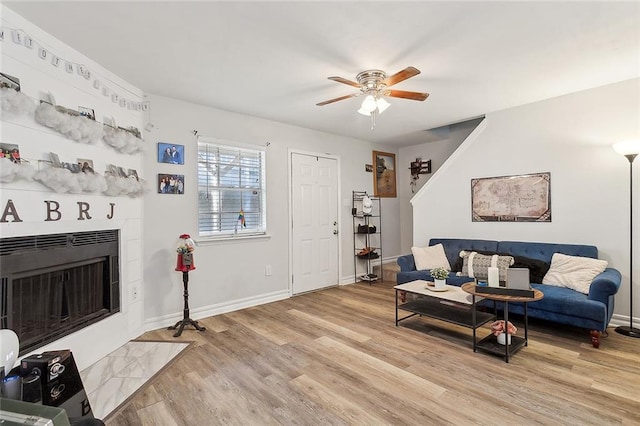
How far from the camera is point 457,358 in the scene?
2.61m

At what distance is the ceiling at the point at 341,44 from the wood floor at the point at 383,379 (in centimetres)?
255

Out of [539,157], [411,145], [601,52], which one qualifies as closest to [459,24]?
[601,52]

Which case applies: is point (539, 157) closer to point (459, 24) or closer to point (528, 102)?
point (528, 102)

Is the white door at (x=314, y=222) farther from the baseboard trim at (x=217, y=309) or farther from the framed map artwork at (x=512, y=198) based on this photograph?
the framed map artwork at (x=512, y=198)

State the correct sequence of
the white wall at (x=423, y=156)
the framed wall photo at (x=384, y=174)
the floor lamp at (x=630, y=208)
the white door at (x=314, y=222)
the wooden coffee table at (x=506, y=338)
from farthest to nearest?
1. the framed wall photo at (x=384, y=174)
2. the white wall at (x=423, y=156)
3. the white door at (x=314, y=222)
4. the floor lamp at (x=630, y=208)
5. the wooden coffee table at (x=506, y=338)

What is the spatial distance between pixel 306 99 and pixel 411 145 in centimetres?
334

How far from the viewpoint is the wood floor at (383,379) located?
1.91 meters

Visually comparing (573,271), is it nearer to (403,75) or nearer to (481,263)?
(481,263)

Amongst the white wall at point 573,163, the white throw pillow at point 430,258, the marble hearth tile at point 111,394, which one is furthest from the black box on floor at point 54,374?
the white wall at point 573,163

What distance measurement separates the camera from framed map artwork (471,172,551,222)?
12.4 feet

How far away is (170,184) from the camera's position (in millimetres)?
3510

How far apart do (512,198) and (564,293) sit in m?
1.41

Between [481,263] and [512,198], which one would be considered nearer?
[481,263]

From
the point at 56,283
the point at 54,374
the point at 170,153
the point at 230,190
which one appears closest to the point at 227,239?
the point at 230,190
